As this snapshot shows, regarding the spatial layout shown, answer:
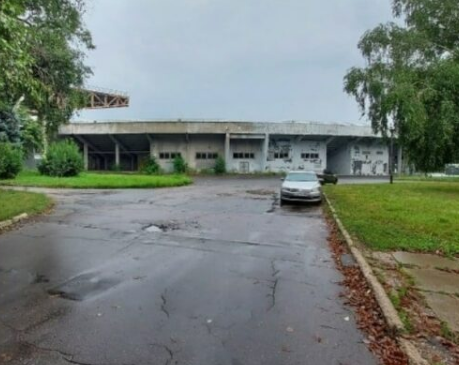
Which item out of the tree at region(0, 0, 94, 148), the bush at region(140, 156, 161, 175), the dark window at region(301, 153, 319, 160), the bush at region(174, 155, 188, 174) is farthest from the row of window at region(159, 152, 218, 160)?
the tree at region(0, 0, 94, 148)

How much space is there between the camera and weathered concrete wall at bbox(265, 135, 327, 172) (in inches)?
2025

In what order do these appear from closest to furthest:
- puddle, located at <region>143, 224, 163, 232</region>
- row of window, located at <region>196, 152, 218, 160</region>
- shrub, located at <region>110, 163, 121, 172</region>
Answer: puddle, located at <region>143, 224, 163, 232</region> < row of window, located at <region>196, 152, 218, 160</region> < shrub, located at <region>110, 163, 121, 172</region>

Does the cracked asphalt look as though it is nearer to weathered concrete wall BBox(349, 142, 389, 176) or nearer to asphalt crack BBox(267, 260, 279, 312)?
asphalt crack BBox(267, 260, 279, 312)

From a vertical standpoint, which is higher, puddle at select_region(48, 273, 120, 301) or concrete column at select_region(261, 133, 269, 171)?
concrete column at select_region(261, 133, 269, 171)

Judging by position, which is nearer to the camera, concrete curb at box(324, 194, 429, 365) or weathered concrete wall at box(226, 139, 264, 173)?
concrete curb at box(324, 194, 429, 365)

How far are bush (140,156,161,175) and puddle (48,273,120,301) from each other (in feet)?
140

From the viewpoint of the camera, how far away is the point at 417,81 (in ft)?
65.9

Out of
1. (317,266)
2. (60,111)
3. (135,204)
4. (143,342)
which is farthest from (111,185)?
(143,342)

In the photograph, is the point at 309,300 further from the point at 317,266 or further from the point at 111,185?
the point at 111,185

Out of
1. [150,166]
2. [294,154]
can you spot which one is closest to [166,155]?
[150,166]

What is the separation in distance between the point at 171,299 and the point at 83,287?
1366mm

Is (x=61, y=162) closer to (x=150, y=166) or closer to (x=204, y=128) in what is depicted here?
(x=150, y=166)

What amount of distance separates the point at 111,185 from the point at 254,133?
2621 centimetres

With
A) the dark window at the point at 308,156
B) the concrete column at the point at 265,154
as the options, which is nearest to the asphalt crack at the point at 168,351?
the concrete column at the point at 265,154
